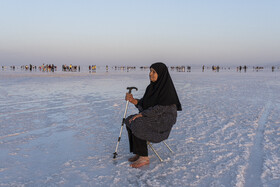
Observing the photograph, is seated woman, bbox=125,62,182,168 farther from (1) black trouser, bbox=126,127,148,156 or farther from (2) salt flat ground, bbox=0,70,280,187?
(2) salt flat ground, bbox=0,70,280,187

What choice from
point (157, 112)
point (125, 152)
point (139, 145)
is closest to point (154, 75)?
point (157, 112)

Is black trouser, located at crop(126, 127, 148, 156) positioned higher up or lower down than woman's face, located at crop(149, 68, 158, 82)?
lower down

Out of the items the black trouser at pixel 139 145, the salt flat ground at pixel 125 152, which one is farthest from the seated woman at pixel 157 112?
the salt flat ground at pixel 125 152

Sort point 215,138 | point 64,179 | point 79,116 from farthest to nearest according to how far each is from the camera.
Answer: point 79,116, point 215,138, point 64,179

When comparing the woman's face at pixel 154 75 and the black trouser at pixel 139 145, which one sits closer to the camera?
the woman's face at pixel 154 75

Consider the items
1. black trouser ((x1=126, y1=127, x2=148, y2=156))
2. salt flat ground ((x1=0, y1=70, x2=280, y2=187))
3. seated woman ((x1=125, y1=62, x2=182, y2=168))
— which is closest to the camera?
salt flat ground ((x1=0, y1=70, x2=280, y2=187))

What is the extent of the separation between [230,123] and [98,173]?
4.21 metres

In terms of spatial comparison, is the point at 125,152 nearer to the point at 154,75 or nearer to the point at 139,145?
the point at 139,145

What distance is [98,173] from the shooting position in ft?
11.6

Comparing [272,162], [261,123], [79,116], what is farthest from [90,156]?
[261,123]

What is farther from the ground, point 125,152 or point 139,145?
point 139,145

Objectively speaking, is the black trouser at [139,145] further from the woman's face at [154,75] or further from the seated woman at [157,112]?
the woman's face at [154,75]

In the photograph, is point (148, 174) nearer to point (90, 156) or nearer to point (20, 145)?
point (90, 156)

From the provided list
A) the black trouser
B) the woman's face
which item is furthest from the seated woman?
the black trouser
